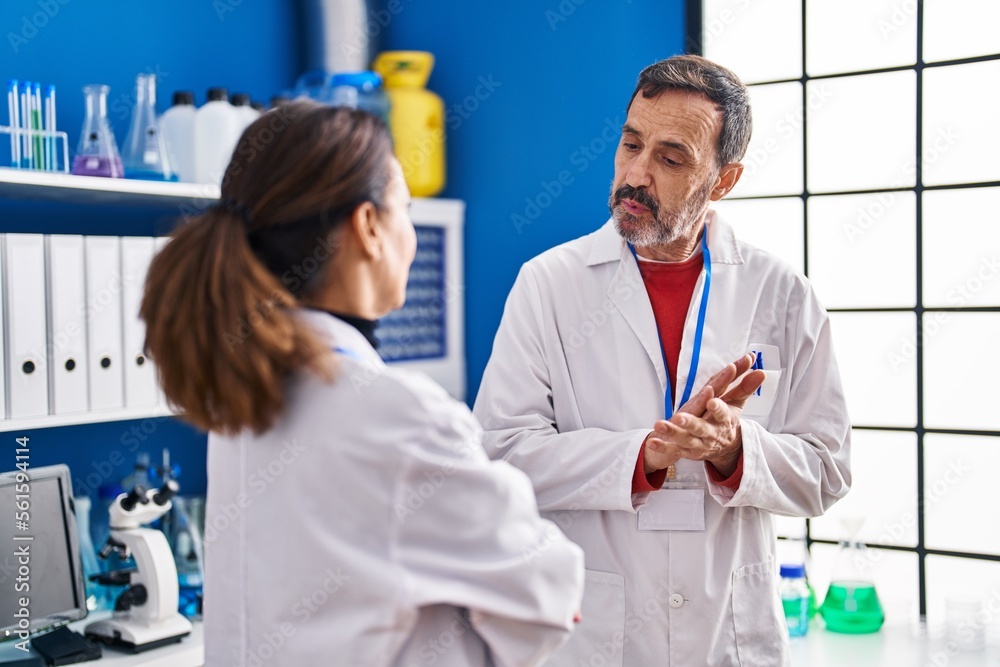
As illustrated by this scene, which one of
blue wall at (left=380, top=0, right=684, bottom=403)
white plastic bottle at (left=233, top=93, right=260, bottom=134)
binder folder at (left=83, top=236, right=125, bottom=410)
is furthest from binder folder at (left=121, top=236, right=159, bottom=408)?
blue wall at (left=380, top=0, right=684, bottom=403)

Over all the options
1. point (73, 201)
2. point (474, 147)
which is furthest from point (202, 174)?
point (474, 147)

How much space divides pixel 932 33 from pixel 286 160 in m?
2.05

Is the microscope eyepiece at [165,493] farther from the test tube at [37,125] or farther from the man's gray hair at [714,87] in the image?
the man's gray hair at [714,87]

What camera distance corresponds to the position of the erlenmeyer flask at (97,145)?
2182 mm

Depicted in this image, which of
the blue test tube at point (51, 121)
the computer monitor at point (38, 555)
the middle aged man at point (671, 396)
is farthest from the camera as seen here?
the blue test tube at point (51, 121)

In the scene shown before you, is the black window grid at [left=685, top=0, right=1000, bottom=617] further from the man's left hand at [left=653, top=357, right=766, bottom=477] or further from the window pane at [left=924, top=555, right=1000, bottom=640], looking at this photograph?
the man's left hand at [left=653, top=357, right=766, bottom=477]

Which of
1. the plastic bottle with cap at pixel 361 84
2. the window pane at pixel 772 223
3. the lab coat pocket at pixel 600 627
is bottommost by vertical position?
the lab coat pocket at pixel 600 627

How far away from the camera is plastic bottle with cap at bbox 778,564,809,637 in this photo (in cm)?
232

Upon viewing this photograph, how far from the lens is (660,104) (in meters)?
1.70

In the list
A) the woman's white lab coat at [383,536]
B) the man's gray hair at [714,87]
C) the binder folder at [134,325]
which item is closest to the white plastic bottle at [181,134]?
the binder folder at [134,325]

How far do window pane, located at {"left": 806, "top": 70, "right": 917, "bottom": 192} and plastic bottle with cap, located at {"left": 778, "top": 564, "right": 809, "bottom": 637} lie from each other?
1.06m

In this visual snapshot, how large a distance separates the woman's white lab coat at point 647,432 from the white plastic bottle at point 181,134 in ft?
3.82

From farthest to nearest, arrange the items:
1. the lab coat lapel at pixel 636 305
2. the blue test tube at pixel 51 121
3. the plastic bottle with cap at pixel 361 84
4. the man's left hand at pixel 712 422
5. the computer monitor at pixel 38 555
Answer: the plastic bottle with cap at pixel 361 84 < the blue test tube at pixel 51 121 < the computer monitor at pixel 38 555 < the lab coat lapel at pixel 636 305 < the man's left hand at pixel 712 422

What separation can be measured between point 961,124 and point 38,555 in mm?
2402
